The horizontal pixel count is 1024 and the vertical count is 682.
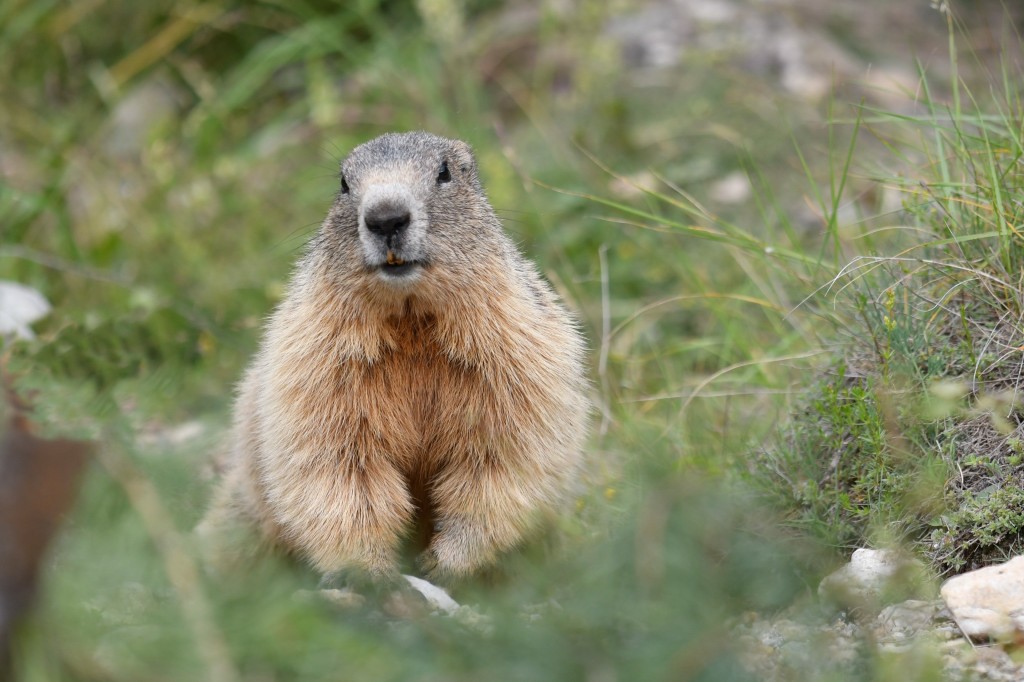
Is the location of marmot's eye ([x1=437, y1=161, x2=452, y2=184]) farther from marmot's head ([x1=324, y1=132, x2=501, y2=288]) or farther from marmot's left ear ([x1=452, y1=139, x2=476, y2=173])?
marmot's left ear ([x1=452, y1=139, x2=476, y2=173])

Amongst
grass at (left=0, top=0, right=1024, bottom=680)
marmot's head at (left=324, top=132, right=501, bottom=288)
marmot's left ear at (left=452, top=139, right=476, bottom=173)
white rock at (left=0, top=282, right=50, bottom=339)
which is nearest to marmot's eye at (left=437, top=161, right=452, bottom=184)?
marmot's head at (left=324, top=132, right=501, bottom=288)

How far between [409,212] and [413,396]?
27.0 inches

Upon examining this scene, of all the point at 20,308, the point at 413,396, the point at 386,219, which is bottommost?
the point at 413,396

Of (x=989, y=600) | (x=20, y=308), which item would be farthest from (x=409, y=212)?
(x=20, y=308)

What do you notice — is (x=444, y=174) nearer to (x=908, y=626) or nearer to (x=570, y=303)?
(x=570, y=303)

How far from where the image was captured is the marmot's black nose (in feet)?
12.2

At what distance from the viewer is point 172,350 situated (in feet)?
19.7

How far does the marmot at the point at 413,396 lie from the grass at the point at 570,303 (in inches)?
9.8

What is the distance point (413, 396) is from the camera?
4078 millimetres

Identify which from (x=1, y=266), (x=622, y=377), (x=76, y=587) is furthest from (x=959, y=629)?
(x=1, y=266)

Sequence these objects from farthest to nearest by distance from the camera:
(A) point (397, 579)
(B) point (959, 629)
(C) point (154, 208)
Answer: (C) point (154, 208) < (A) point (397, 579) < (B) point (959, 629)

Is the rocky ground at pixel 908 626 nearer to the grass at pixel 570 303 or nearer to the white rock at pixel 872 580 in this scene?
the white rock at pixel 872 580

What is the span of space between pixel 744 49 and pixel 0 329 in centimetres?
542

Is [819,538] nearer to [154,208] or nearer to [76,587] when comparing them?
[76,587]
